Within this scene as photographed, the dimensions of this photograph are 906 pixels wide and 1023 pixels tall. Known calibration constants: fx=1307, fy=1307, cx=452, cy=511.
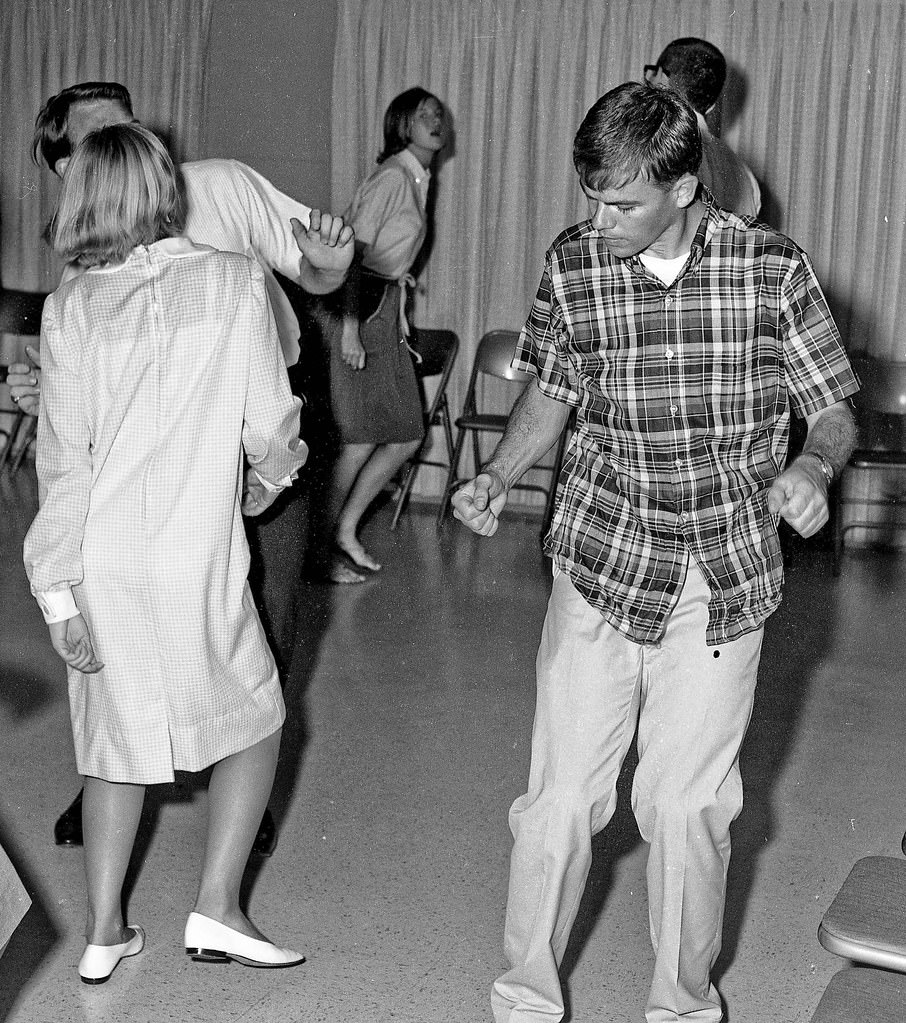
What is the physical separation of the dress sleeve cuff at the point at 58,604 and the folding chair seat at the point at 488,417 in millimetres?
4231

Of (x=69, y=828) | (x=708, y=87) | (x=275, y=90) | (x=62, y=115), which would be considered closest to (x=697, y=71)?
(x=708, y=87)

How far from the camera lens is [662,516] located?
80.0 inches

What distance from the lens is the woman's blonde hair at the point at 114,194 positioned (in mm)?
2150

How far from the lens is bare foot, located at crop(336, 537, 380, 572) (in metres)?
5.53

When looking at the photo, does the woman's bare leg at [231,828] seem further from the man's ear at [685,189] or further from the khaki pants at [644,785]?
the man's ear at [685,189]

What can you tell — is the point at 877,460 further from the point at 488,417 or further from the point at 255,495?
the point at 255,495

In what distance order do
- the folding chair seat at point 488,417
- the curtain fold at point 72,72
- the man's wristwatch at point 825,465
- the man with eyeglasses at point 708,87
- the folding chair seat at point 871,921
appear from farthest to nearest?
the curtain fold at point 72,72
the folding chair seat at point 488,417
the man with eyeglasses at point 708,87
the man's wristwatch at point 825,465
the folding chair seat at point 871,921

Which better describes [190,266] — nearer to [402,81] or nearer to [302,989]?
[302,989]

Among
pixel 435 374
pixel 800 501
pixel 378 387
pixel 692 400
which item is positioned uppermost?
pixel 692 400

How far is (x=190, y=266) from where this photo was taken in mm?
2227

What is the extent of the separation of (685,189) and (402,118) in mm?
3956

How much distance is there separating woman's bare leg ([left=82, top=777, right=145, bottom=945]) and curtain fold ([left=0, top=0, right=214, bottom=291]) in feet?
17.6

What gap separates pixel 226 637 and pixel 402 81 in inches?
205

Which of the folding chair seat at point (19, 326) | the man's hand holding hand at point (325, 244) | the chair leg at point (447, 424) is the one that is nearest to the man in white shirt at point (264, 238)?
the man's hand holding hand at point (325, 244)
